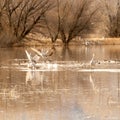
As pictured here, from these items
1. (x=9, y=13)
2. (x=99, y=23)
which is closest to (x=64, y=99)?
(x=9, y=13)

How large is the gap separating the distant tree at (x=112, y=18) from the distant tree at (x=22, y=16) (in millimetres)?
10306

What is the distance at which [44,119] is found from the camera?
7.84 metres

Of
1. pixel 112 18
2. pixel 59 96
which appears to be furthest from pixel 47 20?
pixel 59 96

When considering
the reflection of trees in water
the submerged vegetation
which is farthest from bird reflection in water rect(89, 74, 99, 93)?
the submerged vegetation

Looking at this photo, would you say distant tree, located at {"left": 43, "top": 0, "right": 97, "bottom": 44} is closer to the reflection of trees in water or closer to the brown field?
the brown field

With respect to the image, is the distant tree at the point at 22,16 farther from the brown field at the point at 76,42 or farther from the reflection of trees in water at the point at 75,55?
the reflection of trees in water at the point at 75,55

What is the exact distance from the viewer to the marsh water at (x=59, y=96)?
832cm

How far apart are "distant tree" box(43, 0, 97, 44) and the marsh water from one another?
30072mm

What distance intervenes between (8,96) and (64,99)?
4.16 ft

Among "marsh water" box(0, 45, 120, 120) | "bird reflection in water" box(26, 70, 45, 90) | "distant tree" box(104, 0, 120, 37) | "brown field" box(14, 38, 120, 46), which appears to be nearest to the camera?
"marsh water" box(0, 45, 120, 120)

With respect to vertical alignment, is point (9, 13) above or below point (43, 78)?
above

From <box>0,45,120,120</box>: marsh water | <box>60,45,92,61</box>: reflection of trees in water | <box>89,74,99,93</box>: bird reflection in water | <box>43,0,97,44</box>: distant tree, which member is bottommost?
<box>60,45,92,61</box>: reflection of trees in water

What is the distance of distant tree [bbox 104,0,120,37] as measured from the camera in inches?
2126

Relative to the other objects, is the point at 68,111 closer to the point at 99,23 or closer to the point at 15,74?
the point at 15,74
